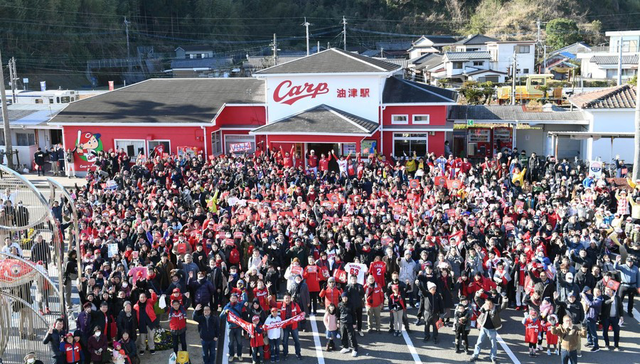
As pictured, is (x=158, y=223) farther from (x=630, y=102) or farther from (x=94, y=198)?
(x=630, y=102)

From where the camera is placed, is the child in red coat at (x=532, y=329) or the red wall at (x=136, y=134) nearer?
the child in red coat at (x=532, y=329)

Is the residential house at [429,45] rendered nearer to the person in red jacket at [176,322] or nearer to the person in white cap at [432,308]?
the person in white cap at [432,308]

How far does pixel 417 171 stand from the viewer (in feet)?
74.8

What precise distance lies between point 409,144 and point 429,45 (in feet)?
185

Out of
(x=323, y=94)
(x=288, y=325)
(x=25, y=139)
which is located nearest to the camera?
(x=288, y=325)

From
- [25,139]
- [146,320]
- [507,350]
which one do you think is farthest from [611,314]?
[25,139]

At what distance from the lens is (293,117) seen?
1094 inches

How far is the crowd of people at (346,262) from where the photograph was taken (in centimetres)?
1165

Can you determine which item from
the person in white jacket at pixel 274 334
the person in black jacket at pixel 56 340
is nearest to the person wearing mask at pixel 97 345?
the person in black jacket at pixel 56 340

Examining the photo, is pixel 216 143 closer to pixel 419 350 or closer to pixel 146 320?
pixel 146 320

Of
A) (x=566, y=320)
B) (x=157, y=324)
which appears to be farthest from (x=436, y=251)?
(x=157, y=324)

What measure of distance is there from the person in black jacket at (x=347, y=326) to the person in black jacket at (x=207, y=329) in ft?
7.87

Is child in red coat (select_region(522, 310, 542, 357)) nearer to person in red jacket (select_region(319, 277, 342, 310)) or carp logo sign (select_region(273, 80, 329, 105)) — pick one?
person in red jacket (select_region(319, 277, 342, 310))

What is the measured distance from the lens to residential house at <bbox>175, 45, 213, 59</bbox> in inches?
3113
